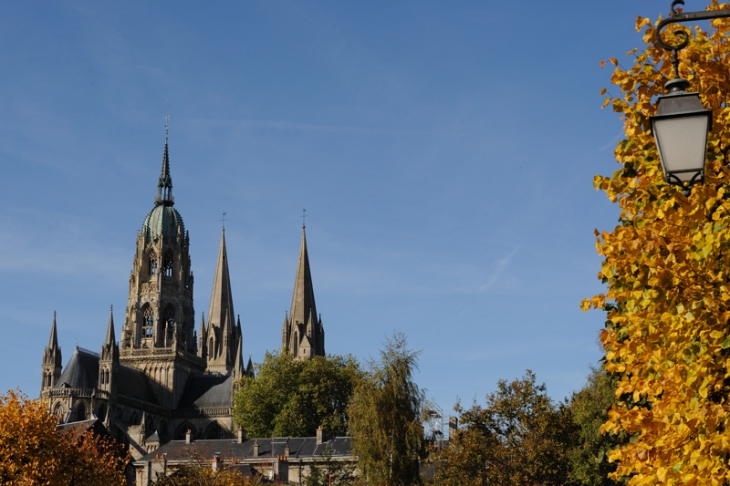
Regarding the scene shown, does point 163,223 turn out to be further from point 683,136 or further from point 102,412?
point 683,136

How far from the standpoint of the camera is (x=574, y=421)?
4853 cm

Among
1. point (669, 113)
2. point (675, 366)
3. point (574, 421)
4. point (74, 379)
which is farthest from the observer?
point (74, 379)

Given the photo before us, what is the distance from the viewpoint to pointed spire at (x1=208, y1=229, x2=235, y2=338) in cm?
15262

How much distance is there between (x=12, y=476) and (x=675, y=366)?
35.4 meters

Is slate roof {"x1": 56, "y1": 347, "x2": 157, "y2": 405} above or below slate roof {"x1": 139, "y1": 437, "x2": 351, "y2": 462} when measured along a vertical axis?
above

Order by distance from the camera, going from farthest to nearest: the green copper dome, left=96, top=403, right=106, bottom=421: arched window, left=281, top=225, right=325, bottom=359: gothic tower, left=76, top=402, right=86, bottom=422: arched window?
the green copper dome < left=281, top=225, right=325, bottom=359: gothic tower < left=96, top=403, right=106, bottom=421: arched window < left=76, top=402, right=86, bottom=422: arched window

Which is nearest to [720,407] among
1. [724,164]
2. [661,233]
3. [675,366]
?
[675,366]

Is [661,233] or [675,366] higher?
[661,233]

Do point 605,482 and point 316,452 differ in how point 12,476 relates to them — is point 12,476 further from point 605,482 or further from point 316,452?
point 316,452

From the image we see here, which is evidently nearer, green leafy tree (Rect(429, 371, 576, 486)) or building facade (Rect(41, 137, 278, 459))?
green leafy tree (Rect(429, 371, 576, 486))

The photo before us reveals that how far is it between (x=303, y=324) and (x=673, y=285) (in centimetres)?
12267

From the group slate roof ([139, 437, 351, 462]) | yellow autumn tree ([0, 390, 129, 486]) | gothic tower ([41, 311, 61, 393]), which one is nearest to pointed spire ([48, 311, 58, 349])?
gothic tower ([41, 311, 61, 393])

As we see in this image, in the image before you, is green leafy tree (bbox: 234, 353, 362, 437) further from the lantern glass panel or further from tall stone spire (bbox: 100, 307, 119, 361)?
the lantern glass panel

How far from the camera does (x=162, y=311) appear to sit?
132875mm
